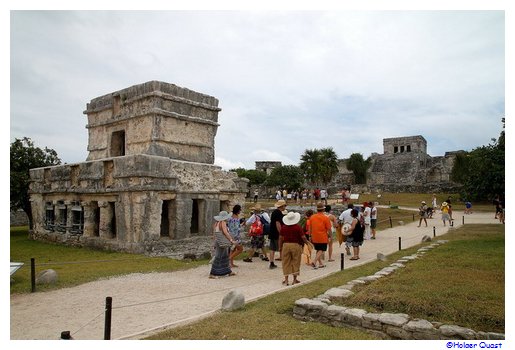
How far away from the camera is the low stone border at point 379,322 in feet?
15.5

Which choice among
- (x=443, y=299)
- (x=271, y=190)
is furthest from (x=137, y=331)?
(x=271, y=190)

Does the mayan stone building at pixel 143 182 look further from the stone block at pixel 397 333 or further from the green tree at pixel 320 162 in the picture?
the green tree at pixel 320 162

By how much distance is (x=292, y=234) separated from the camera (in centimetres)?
808

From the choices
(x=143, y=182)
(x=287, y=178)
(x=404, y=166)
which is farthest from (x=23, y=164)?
(x=404, y=166)

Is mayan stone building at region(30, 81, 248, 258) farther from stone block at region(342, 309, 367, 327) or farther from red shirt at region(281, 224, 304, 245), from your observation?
stone block at region(342, 309, 367, 327)

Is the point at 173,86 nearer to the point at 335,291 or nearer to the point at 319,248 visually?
the point at 319,248

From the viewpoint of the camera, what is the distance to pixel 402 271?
818 cm

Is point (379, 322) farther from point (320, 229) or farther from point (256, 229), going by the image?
point (256, 229)

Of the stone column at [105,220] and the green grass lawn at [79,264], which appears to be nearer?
the green grass lawn at [79,264]

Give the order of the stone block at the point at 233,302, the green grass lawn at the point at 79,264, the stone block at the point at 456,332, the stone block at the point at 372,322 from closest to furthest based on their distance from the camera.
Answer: the stone block at the point at 456,332 → the stone block at the point at 372,322 → the stone block at the point at 233,302 → the green grass lawn at the point at 79,264

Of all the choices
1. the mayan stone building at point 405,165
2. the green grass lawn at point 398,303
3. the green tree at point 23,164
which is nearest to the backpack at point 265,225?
the green grass lawn at point 398,303

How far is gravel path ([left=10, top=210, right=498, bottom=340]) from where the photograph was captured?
17.6 feet

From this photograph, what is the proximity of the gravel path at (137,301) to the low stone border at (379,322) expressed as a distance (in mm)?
1303

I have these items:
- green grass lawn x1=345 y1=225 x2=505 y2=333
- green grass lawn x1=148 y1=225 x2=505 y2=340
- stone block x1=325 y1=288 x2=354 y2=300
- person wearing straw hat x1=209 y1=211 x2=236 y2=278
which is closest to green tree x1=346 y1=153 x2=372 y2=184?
green grass lawn x1=345 y1=225 x2=505 y2=333
